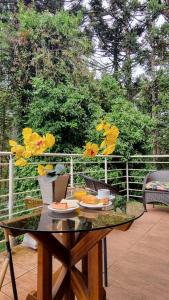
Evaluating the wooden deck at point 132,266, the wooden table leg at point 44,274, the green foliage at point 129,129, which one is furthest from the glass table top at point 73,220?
the green foliage at point 129,129

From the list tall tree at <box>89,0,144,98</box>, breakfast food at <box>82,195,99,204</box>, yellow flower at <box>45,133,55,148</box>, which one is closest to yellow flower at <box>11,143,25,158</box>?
yellow flower at <box>45,133,55,148</box>

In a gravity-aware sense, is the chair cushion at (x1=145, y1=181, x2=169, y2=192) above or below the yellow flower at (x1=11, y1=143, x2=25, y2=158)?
below

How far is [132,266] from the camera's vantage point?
2.21 meters

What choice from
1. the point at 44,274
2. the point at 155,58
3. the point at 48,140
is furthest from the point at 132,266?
the point at 155,58

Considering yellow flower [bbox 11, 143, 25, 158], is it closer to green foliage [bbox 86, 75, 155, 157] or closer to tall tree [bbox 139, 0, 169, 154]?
green foliage [bbox 86, 75, 155, 157]

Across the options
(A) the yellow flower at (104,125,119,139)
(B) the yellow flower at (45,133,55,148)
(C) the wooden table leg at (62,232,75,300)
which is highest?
(A) the yellow flower at (104,125,119,139)

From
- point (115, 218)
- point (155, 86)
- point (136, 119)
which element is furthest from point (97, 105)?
point (115, 218)

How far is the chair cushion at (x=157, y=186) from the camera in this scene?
12.5 feet

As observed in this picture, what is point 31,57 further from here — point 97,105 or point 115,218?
point 115,218

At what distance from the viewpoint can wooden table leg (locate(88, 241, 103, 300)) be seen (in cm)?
138

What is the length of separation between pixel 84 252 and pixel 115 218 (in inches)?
10.6

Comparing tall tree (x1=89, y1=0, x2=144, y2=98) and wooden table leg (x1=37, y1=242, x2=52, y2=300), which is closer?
wooden table leg (x1=37, y1=242, x2=52, y2=300)

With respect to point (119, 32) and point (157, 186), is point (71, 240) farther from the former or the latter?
point (119, 32)

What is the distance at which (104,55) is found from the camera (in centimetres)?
1066
